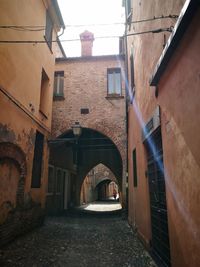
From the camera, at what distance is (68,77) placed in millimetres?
11289

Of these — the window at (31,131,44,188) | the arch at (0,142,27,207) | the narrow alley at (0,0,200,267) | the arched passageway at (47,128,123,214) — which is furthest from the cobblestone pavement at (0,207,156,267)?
the arched passageway at (47,128,123,214)

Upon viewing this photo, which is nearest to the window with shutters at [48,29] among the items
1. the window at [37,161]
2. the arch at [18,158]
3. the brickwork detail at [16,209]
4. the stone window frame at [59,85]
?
the stone window frame at [59,85]

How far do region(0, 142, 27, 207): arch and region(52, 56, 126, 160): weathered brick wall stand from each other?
3.99 metres

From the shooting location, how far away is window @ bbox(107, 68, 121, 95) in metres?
11.0

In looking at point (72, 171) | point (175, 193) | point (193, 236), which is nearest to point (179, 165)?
point (175, 193)

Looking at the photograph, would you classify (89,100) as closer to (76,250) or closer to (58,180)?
(58,180)

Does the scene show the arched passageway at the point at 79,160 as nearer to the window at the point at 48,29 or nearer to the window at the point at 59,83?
the window at the point at 59,83

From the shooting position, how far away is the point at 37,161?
27.1 feet

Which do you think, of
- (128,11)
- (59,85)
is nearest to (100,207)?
(59,85)

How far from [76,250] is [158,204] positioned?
221 cm

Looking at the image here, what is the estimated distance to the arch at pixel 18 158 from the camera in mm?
5477

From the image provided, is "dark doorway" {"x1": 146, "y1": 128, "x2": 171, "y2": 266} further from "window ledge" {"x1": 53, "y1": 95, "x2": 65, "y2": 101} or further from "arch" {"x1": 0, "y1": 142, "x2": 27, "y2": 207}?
"window ledge" {"x1": 53, "y1": 95, "x2": 65, "y2": 101}

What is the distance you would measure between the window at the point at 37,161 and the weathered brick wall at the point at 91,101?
194 cm

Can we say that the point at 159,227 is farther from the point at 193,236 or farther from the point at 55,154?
the point at 55,154
